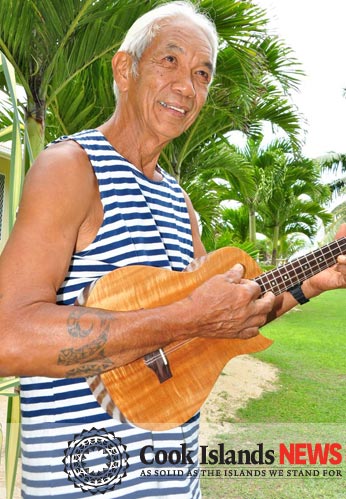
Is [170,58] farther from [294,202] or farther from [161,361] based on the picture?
[294,202]

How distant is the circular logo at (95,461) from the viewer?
4.14 feet

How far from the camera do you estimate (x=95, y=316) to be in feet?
3.90

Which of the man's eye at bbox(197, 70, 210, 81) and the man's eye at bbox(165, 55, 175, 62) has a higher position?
the man's eye at bbox(165, 55, 175, 62)

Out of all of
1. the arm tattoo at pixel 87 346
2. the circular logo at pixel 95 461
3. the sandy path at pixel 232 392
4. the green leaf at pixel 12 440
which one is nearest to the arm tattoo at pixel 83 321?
the arm tattoo at pixel 87 346

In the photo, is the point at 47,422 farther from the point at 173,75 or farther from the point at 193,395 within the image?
the point at 173,75

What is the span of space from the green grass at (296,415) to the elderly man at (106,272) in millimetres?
3370

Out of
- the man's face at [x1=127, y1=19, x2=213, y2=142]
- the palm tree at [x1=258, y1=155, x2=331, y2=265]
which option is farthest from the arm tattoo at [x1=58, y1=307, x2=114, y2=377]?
the palm tree at [x1=258, y1=155, x2=331, y2=265]

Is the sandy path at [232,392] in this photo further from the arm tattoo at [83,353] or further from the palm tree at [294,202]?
the palm tree at [294,202]

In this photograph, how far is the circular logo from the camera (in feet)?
4.14

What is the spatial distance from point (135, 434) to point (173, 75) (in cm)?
96

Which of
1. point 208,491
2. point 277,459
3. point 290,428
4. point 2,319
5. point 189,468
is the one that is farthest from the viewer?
point 290,428

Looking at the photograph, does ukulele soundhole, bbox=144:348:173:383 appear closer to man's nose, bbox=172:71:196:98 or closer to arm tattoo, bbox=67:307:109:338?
arm tattoo, bbox=67:307:109:338

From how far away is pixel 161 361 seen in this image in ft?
4.87

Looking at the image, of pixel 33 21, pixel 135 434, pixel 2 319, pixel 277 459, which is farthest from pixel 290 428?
pixel 2 319
